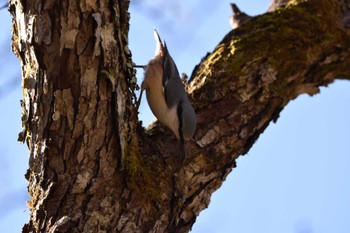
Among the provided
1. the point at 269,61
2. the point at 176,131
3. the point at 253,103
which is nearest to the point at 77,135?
the point at 176,131

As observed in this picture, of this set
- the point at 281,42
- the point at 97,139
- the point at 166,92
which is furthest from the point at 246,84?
the point at 97,139

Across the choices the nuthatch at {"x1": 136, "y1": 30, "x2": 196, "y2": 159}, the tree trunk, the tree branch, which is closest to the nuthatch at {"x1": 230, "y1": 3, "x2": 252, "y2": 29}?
the tree branch

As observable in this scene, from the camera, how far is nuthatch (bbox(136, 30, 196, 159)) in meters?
3.41

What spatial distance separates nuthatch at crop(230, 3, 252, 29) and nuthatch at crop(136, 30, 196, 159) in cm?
49

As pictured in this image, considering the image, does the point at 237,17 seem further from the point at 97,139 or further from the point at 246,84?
the point at 97,139

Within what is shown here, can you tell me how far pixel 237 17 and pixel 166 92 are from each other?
718 millimetres

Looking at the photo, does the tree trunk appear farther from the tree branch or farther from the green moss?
the green moss

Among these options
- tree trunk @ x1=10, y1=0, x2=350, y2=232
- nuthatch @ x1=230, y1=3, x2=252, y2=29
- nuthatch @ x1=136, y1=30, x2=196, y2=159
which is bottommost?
tree trunk @ x1=10, y1=0, x2=350, y2=232

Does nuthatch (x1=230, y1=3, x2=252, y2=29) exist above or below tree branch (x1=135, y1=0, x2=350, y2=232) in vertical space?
above

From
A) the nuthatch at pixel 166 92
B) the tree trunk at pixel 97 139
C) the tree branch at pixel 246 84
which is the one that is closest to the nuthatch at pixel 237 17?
the tree branch at pixel 246 84

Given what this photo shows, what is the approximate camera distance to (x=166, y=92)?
4.11 m

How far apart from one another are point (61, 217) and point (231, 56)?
1.48 m

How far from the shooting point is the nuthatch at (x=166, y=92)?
341cm

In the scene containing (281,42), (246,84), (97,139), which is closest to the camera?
(97,139)
